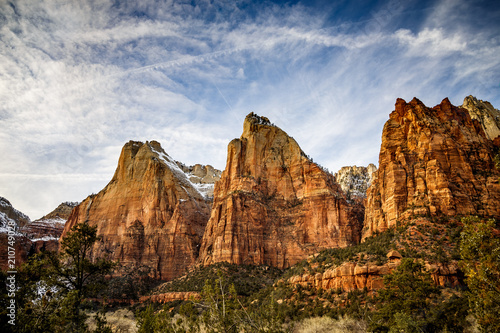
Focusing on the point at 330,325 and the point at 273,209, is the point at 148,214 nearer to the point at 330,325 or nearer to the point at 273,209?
the point at 273,209

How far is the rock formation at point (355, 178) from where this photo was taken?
125162mm

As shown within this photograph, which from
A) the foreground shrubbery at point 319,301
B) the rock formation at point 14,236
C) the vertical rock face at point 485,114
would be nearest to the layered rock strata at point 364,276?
the foreground shrubbery at point 319,301

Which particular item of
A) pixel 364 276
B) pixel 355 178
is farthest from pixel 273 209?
pixel 355 178

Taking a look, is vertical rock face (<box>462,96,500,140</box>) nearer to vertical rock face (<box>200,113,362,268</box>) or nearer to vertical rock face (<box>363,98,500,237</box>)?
vertical rock face (<box>363,98,500,237</box>)

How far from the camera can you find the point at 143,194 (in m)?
95.1

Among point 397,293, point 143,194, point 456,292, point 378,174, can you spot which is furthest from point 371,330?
point 143,194

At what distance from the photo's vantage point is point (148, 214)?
91.1 m

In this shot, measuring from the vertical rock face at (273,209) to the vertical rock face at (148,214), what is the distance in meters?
11.5

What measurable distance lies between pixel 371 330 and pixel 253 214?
4943 centimetres

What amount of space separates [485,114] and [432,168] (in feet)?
124

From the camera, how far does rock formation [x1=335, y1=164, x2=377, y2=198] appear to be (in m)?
125

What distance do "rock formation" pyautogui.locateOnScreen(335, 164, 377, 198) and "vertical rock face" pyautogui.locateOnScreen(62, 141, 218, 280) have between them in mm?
55959

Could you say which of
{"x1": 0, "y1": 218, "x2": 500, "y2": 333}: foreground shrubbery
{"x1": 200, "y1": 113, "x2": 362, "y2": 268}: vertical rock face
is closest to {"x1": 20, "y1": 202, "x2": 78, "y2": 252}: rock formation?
Answer: {"x1": 200, "y1": 113, "x2": 362, "y2": 268}: vertical rock face

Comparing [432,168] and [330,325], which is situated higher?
[432,168]
